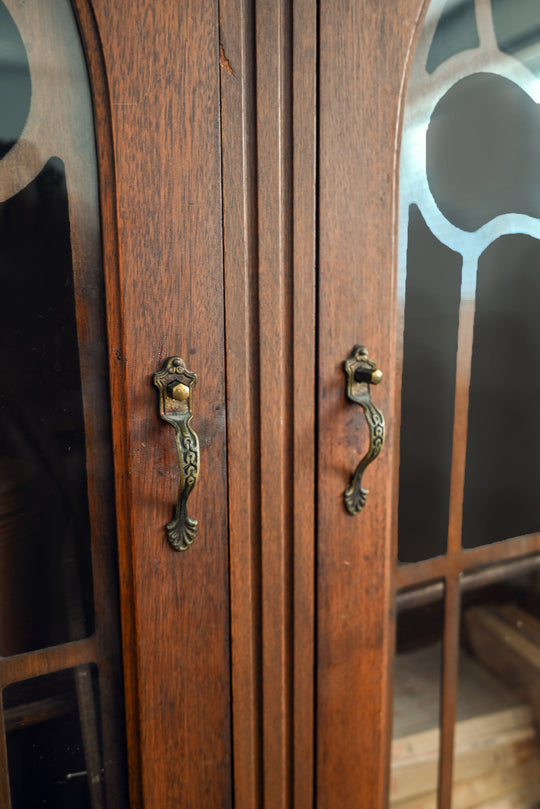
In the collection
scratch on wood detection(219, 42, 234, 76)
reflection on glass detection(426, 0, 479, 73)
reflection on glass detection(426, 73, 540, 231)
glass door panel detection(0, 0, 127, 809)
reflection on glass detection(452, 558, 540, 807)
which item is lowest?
reflection on glass detection(452, 558, 540, 807)

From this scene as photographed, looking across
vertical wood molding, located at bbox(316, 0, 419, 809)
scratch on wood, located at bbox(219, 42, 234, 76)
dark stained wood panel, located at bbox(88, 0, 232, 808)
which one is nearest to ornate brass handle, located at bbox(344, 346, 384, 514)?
vertical wood molding, located at bbox(316, 0, 419, 809)

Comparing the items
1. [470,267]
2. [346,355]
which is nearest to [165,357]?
[346,355]

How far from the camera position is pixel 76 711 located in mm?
442

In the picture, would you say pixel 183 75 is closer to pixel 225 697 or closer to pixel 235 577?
pixel 235 577

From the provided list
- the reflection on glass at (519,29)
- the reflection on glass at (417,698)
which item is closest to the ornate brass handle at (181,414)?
the reflection on glass at (417,698)

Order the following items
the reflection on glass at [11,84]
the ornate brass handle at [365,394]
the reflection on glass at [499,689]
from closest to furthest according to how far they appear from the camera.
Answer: the reflection on glass at [11,84], the ornate brass handle at [365,394], the reflection on glass at [499,689]

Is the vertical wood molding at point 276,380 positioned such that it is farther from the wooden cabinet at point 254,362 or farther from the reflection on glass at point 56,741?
the reflection on glass at point 56,741

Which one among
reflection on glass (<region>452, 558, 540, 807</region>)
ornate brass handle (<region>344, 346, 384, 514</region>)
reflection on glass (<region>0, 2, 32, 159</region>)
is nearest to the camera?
reflection on glass (<region>0, 2, 32, 159</region>)

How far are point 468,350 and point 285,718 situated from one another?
364 millimetres

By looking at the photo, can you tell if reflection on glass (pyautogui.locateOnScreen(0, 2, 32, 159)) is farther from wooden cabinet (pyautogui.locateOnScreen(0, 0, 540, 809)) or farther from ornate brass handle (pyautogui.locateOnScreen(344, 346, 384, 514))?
ornate brass handle (pyautogui.locateOnScreen(344, 346, 384, 514))

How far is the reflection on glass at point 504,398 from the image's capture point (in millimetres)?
545

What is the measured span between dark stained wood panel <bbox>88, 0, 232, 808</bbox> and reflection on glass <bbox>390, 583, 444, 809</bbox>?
0.60ft

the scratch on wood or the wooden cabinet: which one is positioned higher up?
the scratch on wood

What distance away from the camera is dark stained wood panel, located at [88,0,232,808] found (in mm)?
382
